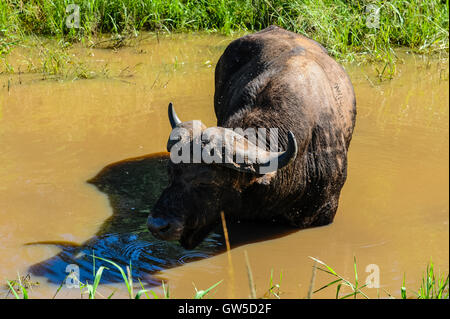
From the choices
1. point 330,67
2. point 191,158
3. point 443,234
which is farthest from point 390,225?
point 191,158

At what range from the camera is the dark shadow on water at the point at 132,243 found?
488 centimetres

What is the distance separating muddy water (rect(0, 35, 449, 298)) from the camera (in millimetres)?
4953

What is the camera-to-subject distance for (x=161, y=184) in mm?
6426

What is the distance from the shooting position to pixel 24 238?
17.6 feet

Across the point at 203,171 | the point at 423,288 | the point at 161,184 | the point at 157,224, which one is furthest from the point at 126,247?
the point at 423,288

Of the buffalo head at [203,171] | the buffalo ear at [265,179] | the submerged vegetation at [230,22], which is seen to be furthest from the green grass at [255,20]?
the buffalo head at [203,171]

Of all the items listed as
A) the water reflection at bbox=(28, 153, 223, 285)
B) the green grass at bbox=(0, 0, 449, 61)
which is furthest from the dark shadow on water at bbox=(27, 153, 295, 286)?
the green grass at bbox=(0, 0, 449, 61)

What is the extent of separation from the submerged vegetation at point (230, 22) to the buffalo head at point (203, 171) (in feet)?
15.5

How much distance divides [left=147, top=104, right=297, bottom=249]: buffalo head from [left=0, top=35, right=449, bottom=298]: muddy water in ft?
A: 1.39

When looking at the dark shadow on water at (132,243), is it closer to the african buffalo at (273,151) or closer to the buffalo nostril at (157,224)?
the african buffalo at (273,151)

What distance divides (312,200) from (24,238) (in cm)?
230

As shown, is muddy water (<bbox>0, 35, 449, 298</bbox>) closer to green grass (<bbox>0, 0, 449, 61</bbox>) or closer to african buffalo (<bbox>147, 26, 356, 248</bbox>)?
african buffalo (<bbox>147, 26, 356, 248</bbox>)
